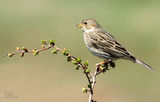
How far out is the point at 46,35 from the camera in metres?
20.7

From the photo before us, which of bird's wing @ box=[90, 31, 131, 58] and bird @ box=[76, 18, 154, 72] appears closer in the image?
bird @ box=[76, 18, 154, 72]

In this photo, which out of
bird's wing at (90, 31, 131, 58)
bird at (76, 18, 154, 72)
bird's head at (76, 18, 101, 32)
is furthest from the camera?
bird's head at (76, 18, 101, 32)

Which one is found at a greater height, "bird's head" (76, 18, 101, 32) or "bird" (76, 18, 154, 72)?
A: "bird's head" (76, 18, 101, 32)

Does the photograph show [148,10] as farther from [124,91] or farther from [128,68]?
[124,91]

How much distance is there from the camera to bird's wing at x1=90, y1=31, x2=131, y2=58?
8.32 m

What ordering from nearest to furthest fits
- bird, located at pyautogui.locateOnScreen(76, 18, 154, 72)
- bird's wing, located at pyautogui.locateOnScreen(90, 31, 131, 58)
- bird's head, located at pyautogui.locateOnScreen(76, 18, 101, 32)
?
bird, located at pyautogui.locateOnScreen(76, 18, 154, 72) < bird's wing, located at pyautogui.locateOnScreen(90, 31, 131, 58) < bird's head, located at pyautogui.locateOnScreen(76, 18, 101, 32)

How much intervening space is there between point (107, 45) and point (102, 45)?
0.09 meters

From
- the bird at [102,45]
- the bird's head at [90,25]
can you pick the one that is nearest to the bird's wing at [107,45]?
the bird at [102,45]

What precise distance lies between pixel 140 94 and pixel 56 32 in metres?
8.41

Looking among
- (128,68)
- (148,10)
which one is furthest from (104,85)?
(148,10)

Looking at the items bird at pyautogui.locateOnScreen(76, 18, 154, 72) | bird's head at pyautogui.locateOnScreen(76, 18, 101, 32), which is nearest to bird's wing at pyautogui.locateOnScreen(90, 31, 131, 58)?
bird at pyautogui.locateOnScreen(76, 18, 154, 72)

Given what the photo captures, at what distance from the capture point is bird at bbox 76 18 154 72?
8.22m

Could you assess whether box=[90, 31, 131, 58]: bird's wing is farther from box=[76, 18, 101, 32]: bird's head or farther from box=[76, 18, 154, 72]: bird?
box=[76, 18, 101, 32]: bird's head

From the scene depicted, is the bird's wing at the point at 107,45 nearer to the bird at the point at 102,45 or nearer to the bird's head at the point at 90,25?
the bird at the point at 102,45
